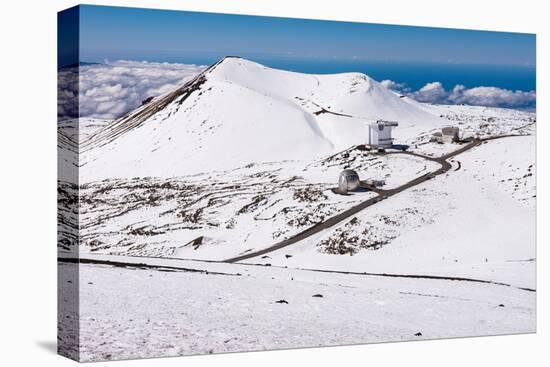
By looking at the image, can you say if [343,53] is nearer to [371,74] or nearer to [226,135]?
[371,74]

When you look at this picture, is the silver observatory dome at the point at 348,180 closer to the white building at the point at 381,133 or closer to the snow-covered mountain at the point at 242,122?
the snow-covered mountain at the point at 242,122

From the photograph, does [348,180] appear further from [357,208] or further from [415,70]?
[415,70]

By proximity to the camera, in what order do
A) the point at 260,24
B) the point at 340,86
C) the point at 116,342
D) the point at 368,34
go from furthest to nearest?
1. the point at 340,86
2. the point at 368,34
3. the point at 260,24
4. the point at 116,342

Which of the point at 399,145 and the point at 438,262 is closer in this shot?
the point at 438,262

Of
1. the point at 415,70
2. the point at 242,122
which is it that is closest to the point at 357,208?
the point at 242,122

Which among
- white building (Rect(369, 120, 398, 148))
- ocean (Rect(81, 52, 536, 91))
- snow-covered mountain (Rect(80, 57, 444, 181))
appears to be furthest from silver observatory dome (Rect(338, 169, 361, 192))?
ocean (Rect(81, 52, 536, 91))

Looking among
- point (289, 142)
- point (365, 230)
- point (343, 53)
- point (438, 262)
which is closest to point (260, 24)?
point (343, 53)
